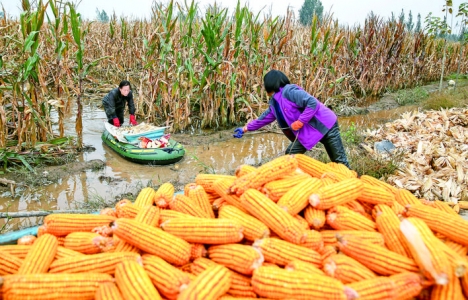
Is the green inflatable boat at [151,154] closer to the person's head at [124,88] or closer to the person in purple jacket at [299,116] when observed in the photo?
the person's head at [124,88]

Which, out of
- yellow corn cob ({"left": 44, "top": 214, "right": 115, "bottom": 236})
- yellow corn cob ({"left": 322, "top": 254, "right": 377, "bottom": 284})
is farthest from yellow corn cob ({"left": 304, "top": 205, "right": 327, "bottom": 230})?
yellow corn cob ({"left": 44, "top": 214, "right": 115, "bottom": 236})

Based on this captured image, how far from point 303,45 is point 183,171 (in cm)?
650

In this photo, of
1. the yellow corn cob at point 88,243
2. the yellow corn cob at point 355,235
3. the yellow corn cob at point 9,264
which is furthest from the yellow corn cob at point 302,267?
the yellow corn cob at point 9,264

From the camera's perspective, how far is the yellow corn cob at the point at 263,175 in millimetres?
2473

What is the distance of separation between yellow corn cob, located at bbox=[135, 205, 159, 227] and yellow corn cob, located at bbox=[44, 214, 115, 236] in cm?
33

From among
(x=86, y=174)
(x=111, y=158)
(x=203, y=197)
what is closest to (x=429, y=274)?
(x=203, y=197)

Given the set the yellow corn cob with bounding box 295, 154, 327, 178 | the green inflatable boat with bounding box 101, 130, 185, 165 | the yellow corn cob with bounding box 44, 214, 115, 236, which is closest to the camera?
the yellow corn cob with bounding box 44, 214, 115, 236

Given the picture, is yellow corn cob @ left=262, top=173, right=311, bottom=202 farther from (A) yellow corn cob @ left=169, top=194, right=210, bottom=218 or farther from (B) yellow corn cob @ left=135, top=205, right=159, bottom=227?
(B) yellow corn cob @ left=135, top=205, right=159, bottom=227

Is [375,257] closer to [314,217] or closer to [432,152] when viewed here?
[314,217]

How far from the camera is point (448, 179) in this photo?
16.7 ft

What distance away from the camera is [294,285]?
5.76 ft

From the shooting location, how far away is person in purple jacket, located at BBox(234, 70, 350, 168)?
454cm

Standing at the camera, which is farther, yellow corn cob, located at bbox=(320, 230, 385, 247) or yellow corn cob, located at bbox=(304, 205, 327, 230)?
yellow corn cob, located at bbox=(304, 205, 327, 230)

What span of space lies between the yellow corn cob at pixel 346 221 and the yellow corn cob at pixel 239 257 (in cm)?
64
